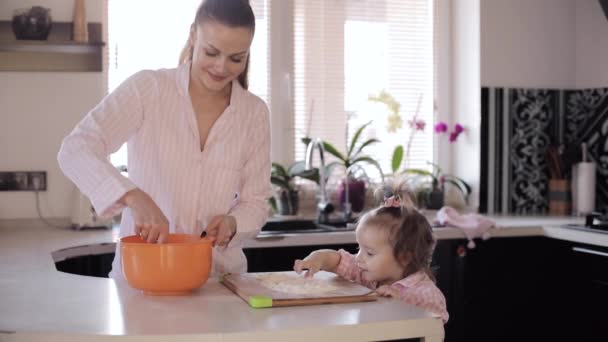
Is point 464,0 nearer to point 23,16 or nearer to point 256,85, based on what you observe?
point 256,85

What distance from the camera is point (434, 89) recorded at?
411 centimetres

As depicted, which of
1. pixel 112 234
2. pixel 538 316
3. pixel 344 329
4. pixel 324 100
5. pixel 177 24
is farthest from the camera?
pixel 324 100

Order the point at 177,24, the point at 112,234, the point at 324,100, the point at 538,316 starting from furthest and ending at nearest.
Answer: the point at 324,100
the point at 177,24
the point at 538,316
the point at 112,234

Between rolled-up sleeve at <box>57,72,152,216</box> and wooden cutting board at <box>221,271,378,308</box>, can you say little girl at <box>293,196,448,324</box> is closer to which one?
wooden cutting board at <box>221,271,378,308</box>

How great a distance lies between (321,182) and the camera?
3605mm

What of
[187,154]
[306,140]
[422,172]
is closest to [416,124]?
[422,172]

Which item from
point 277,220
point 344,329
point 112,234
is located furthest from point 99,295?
point 277,220

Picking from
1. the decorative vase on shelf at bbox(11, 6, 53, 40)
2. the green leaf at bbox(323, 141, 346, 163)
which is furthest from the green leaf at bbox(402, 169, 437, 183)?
the decorative vase on shelf at bbox(11, 6, 53, 40)

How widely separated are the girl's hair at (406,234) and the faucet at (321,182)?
149cm

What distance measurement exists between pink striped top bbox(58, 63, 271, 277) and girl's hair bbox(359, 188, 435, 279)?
352 millimetres

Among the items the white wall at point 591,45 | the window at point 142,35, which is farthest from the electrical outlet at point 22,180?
the white wall at point 591,45

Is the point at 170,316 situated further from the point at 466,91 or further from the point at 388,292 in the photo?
the point at 466,91

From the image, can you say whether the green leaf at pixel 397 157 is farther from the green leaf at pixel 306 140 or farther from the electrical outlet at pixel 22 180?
the electrical outlet at pixel 22 180

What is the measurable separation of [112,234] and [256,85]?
1.08 meters
